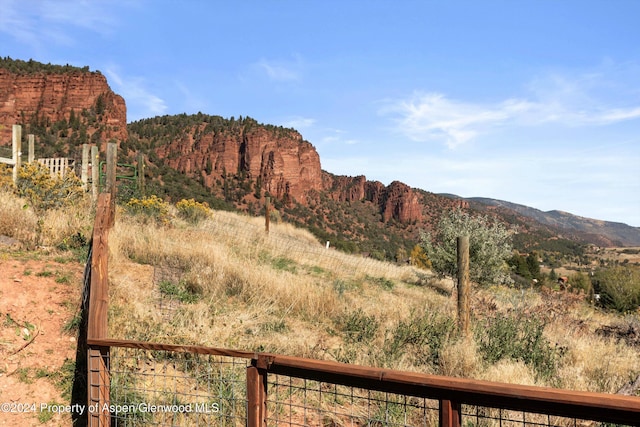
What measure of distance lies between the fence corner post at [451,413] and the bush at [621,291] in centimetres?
1593

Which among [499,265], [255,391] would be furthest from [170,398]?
[499,265]

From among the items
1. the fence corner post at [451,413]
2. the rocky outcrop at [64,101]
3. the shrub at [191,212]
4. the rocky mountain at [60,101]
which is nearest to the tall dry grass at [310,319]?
the fence corner post at [451,413]

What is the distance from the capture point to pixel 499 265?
1353cm

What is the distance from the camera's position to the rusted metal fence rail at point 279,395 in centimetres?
182

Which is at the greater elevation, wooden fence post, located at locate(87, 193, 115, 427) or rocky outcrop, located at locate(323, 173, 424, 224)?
rocky outcrop, located at locate(323, 173, 424, 224)

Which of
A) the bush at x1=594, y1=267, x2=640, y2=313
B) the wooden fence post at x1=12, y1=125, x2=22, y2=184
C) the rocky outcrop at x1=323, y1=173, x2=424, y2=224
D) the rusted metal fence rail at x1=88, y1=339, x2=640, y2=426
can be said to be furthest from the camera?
the rocky outcrop at x1=323, y1=173, x2=424, y2=224

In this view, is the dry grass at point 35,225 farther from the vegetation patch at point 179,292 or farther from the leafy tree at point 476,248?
the leafy tree at point 476,248

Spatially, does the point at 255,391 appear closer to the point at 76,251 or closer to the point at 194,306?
the point at 194,306

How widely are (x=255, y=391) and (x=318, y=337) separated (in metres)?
3.92

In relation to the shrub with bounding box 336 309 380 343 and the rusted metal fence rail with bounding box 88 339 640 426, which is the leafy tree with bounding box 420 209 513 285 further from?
the rusted metal fence rail with bounding box 88 339 640 426

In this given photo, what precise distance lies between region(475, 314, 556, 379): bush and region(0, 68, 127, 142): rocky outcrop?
184 feet

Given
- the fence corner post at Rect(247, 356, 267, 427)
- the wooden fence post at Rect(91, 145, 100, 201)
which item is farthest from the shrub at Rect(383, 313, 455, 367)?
the wooden fence post at Rect(91, 145, 100, 201)

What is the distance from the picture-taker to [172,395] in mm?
4336

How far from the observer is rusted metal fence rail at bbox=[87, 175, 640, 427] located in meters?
1.82
